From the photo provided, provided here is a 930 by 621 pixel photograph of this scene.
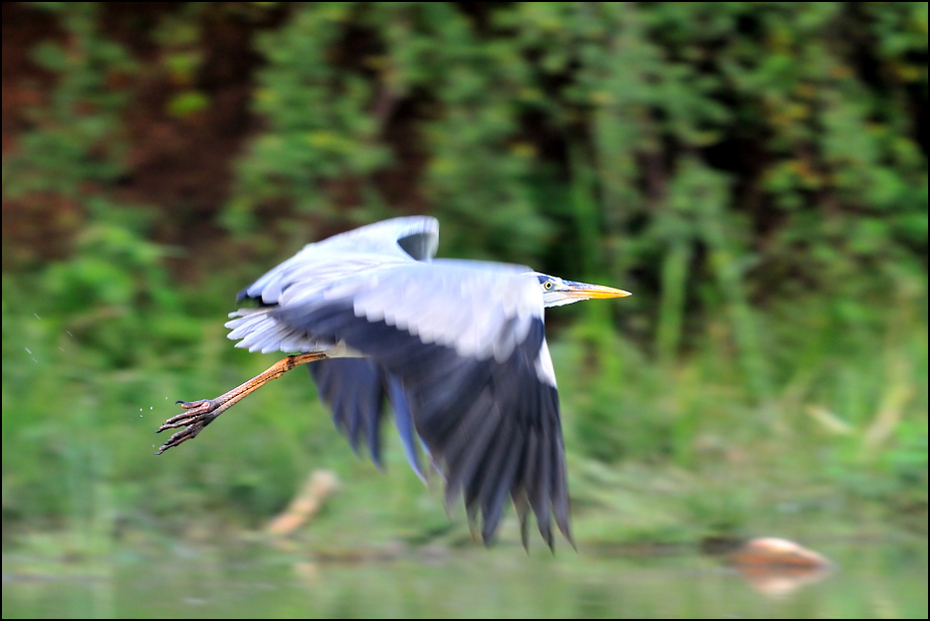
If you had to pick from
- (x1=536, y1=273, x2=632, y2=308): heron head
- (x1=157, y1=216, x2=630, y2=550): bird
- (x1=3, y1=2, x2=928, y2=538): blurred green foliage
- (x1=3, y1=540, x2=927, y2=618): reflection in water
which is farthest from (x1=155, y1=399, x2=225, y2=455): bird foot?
(x1=3, y1=2, x2=928, y2=538): blurred green foliage

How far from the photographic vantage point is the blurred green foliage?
5.92 m

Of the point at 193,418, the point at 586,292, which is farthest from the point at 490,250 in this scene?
the point at 193,418

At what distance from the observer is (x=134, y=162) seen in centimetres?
723

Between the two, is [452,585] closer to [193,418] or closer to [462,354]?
[193,418]

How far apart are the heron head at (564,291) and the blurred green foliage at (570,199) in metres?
1.57

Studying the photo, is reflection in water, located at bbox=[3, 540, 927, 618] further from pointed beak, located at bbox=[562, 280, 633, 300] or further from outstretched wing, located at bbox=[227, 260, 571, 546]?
outstretched wing, located at bbox=[227, 260, 571, 546]

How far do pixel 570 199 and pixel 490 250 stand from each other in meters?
0.64

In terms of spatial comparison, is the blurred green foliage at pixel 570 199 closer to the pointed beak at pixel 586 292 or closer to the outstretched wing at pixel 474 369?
the pointed beak at pixel 586 292

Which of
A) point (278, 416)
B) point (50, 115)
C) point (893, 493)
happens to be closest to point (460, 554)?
point (278, 416)

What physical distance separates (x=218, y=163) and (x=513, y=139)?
1.75 meters

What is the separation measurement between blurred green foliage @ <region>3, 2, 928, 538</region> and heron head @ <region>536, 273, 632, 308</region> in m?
1.57

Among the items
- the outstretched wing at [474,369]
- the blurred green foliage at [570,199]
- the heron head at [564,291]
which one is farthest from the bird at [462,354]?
the blurred green foliage at [570,199]

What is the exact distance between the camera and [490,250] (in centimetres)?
673

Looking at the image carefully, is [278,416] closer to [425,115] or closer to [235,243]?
[235,243]
